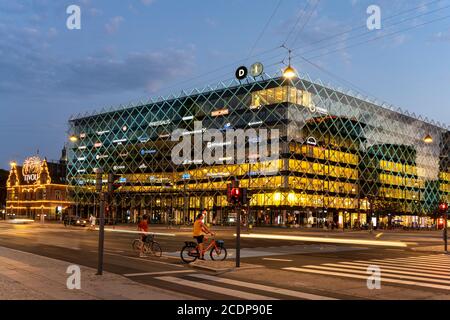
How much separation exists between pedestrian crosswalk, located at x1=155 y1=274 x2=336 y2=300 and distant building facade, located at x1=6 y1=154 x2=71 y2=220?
102 m

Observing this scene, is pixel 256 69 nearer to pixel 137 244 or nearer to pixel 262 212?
pixel 262 212

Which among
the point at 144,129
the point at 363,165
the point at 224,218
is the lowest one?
the point at 224,218

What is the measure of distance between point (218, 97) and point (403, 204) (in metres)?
45.1

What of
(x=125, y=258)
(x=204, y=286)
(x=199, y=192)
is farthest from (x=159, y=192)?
(x=204, y=286)

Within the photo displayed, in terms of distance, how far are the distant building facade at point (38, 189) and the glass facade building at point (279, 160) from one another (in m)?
7.01

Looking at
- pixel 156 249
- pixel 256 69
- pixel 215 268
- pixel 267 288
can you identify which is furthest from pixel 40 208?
pixel 267 288

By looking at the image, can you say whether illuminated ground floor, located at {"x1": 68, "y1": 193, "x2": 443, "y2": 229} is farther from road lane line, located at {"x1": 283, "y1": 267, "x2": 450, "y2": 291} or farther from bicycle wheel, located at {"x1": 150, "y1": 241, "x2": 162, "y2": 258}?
road lane line, located at {"x1": 283, "y1": 267, "x2": 450, "y2": 291}

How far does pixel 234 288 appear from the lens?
12.6 meters

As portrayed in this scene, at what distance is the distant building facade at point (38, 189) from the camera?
116750mm

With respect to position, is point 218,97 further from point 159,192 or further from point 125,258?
point 125,258

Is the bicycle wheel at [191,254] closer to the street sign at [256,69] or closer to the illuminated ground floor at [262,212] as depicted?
the illuminated ground floor at [262,212]

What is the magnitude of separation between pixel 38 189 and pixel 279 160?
68.8 meters
